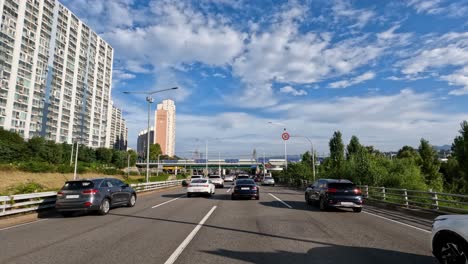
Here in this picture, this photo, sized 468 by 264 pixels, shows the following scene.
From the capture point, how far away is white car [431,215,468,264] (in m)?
4.98

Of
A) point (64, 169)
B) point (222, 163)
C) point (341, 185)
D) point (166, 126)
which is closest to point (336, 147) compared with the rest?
point (341, 185)

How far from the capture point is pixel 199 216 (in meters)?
13.1

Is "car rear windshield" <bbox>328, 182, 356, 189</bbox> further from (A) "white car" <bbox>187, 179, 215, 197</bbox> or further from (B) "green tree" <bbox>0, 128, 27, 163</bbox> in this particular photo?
(B) "green tree" <bbox>0, 128, 27, 163</bbox>

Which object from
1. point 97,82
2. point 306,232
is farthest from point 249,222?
point 97,82

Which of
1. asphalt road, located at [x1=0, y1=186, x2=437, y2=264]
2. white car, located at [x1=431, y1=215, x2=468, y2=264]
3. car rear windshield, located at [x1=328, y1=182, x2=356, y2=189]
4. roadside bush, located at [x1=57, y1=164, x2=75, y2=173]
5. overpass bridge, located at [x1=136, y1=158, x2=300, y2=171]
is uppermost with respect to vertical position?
overpass bridge, located at [x1=136, y1=158, x2=300, y2=171]

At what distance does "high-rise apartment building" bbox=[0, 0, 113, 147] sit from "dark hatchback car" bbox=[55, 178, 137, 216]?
242 feet

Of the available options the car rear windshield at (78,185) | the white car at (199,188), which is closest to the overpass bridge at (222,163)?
the white car at (199,188)

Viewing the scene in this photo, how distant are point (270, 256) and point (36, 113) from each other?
9183 centimetres

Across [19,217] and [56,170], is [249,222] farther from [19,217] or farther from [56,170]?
[56,170]

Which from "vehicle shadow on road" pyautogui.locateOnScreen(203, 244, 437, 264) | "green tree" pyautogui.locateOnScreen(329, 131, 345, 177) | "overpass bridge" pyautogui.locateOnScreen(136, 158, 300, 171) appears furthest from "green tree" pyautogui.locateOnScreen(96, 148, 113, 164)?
"vehicle shadow on road" pyautogui.locateOnScreen(203, 244, 437, 264)

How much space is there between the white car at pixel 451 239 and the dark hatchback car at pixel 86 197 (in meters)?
12.0

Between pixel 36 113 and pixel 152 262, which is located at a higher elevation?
pixel 36 113

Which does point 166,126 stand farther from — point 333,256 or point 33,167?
point 333,256

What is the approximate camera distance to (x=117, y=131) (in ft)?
587
